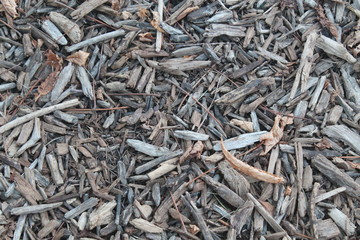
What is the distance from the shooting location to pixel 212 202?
90.4 inches

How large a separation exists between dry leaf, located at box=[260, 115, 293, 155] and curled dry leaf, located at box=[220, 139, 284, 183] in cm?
13

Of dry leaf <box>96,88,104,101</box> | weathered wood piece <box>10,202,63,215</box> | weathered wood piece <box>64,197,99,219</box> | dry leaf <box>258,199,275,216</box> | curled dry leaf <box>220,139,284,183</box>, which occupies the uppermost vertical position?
dry leaf <box>96,88,104,101</box>

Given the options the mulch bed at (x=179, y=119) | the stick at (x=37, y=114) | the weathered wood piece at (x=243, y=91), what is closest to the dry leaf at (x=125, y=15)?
the mulch bed at (x=179, y=119)

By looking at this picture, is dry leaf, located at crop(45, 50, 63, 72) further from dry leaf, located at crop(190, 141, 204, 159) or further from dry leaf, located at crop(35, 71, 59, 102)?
dry leaf, located at crop(190, 141, 204, 159)

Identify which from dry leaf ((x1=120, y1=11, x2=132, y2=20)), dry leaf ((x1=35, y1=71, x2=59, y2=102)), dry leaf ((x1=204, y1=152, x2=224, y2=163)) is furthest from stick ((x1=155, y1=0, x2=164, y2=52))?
dry leaf ((x1=204, y1=152, x2=224, y2=163))

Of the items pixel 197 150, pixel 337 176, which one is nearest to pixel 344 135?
pixel 337 176

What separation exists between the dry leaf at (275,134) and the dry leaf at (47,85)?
125 centimetres

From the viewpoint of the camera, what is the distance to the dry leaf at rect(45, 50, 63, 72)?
248 cm

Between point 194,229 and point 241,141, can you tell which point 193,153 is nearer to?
point 241,141

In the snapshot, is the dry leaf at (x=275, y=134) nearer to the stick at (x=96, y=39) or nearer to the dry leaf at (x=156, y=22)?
the dry leaf at (x=156, y=22)

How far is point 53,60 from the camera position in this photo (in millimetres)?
2492

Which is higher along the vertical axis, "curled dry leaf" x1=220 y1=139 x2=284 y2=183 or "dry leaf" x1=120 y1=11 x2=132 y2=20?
"dry leaf" x1=120 y1=11 x2=132 y2=20

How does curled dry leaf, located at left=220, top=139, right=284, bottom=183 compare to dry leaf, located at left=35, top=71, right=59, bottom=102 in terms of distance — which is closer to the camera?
curled dry leaf, located at left=220, top=139, right=284, bottom=183

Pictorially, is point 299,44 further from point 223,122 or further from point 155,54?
point 155,54
